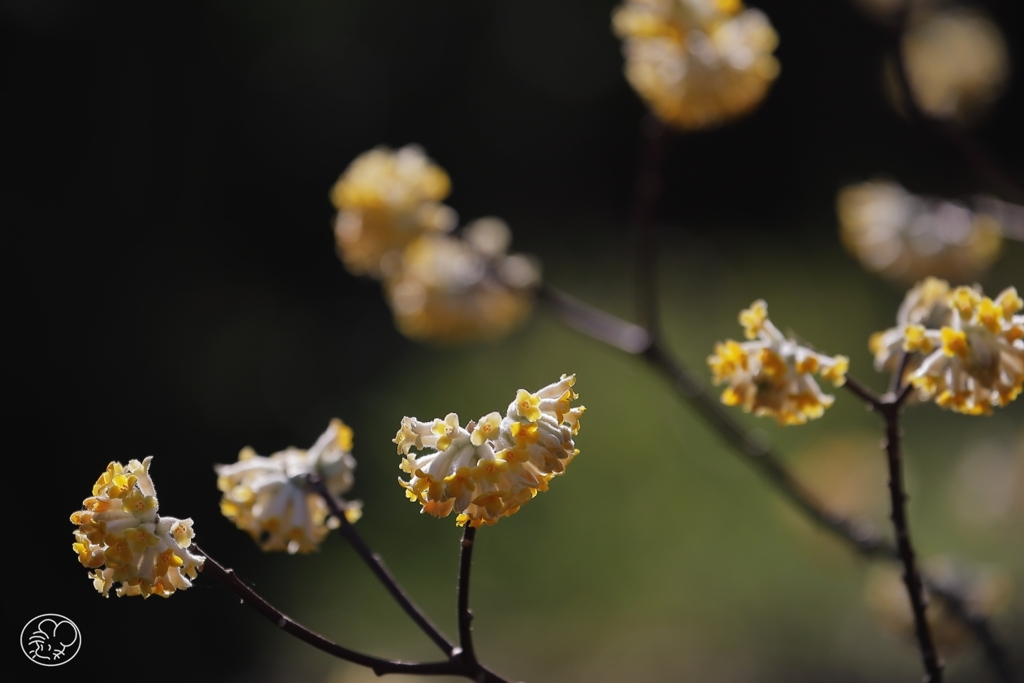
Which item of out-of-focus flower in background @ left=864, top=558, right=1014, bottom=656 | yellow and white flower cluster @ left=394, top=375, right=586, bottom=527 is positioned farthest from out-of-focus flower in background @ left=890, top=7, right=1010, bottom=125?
yellow and white flower cluster @ left=394, top=375, right=586, bottom=527

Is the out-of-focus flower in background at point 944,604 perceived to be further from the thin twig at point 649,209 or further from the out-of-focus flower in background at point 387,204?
the out-of-focus flower in background at point 387,204

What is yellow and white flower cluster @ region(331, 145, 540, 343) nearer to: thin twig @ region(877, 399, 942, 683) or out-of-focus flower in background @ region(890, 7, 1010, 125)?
thin twig @ region(877, 399, 942, 683)

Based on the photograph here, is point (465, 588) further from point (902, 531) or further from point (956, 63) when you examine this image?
point (956, 63)

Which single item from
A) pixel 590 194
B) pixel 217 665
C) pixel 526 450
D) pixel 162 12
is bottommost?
pixel 590 194

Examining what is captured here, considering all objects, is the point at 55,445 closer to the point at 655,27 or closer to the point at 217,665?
the point at 217,665

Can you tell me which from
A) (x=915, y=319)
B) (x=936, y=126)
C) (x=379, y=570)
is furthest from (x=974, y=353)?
(x=936, y=126)

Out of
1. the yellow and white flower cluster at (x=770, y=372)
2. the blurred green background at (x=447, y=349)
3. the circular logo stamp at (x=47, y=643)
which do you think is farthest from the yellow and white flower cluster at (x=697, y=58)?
the circular logo stamp at (x=47, y=643)

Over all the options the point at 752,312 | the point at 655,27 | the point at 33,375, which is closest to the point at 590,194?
the point at 33,375
